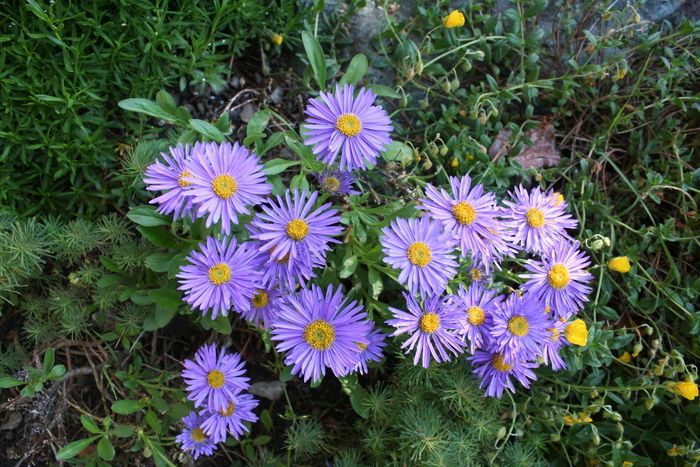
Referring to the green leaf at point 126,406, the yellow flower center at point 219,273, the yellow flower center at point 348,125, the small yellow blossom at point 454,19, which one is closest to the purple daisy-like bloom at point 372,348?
the yellow flower center at point 219,273

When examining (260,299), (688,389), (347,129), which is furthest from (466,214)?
(688,389)

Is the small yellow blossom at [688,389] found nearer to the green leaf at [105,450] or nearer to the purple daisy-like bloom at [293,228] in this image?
the purple daisy-like bloom at [293,228]

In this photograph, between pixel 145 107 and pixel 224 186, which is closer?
pixel 224 186

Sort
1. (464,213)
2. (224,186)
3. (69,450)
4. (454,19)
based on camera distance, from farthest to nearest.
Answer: (454,19) → (69,450) → (464,213) → (224,186)

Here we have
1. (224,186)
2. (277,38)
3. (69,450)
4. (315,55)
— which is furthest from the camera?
(277,38)

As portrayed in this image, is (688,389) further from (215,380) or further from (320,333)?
(215,380)

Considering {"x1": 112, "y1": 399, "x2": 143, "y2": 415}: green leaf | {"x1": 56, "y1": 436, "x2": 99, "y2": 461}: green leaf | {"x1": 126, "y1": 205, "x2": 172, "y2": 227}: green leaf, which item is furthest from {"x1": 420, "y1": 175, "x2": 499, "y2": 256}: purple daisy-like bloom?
{"x1": 56, "y1": 436, "x2": 99, "y2": 461}: green leaf

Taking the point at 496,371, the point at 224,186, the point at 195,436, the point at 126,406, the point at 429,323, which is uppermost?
the point at 224,186

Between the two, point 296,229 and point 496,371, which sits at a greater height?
point 296,229
